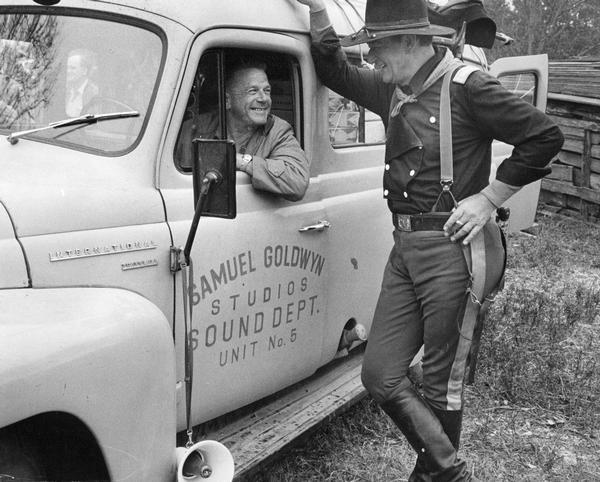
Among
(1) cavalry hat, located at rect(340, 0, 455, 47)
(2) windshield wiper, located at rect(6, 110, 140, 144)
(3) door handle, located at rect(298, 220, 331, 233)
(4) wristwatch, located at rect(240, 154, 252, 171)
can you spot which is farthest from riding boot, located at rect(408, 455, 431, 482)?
(2) windshield wiper, located at rect(6, 110, 140, 144)

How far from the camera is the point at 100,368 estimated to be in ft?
7.29

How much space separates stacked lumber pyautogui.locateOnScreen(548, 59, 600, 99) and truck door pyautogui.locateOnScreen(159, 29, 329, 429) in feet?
28.7

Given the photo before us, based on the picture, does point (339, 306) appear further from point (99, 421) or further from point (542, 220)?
point (542, 220)

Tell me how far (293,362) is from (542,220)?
8.40 meters

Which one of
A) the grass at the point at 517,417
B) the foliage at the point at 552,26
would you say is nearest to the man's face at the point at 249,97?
the grass at the point at 517,417

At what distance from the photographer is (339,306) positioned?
3.81 metres

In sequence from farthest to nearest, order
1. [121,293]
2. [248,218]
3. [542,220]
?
1. [542,220]
2. [248,218]
3. [121,293]

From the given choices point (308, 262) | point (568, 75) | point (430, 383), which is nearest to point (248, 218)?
point (308, 262)

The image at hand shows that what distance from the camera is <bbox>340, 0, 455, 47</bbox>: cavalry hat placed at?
10.0 feet

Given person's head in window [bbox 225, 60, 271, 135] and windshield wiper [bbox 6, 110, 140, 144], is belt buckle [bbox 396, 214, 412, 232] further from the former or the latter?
windshield wiper [bbox 6, 110, 140, 144]

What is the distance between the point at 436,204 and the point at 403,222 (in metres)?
0.16

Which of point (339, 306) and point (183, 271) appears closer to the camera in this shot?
point (183, 271)

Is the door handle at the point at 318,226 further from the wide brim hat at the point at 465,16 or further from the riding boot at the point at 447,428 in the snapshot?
the wide brim hat at the point at 465,16

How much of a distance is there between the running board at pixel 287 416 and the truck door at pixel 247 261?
13 cm
